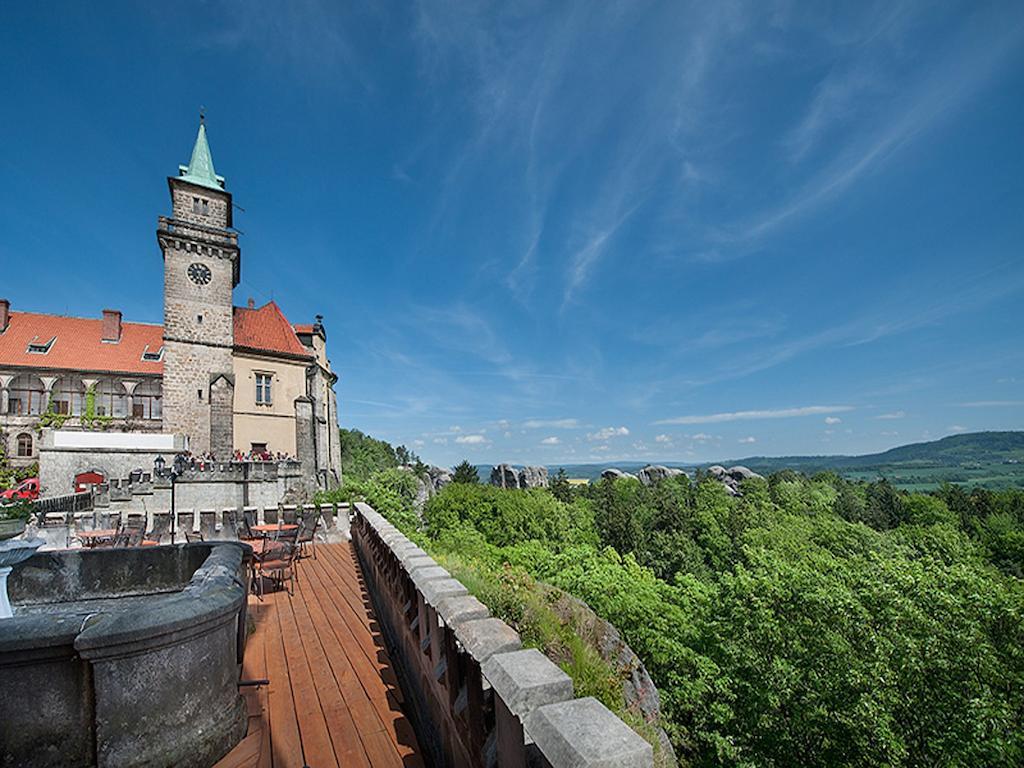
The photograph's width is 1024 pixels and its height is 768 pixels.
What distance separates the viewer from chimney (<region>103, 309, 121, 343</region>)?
28.2m

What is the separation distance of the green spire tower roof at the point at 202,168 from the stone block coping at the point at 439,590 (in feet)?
96.0

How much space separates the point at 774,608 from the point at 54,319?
131ft

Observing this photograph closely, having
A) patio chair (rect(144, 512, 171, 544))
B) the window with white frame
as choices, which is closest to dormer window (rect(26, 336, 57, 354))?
the window with white frame

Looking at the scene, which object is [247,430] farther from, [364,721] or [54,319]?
[364,721]

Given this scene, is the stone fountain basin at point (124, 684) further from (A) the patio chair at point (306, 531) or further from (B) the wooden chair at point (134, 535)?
(B) the wooden chair at point (134, 535)

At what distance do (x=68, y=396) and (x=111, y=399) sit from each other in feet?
6.67

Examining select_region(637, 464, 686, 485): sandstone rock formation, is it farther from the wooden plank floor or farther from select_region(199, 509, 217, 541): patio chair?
the wooden plank floor

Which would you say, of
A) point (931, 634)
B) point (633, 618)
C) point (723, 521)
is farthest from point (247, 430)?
point (723, 521)

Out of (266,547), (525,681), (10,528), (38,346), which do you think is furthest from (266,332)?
(525,681)

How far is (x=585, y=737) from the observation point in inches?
54.2

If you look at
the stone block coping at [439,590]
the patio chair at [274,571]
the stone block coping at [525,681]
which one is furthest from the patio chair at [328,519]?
the stone block coping at [525,681]

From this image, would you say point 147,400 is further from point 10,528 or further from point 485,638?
point 485,638

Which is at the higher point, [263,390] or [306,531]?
[263,390]

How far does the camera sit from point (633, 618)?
51.8 feet
